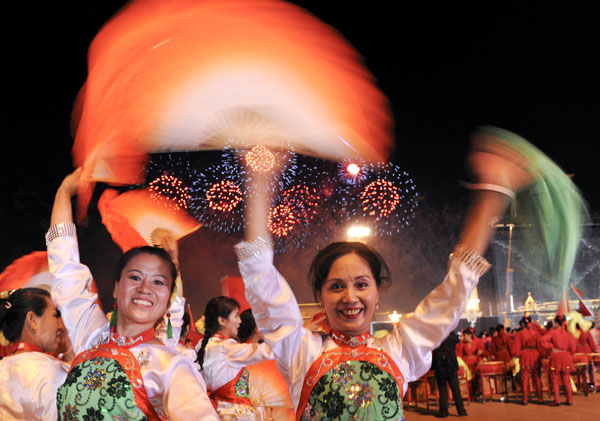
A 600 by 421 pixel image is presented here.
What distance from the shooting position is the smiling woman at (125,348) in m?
2.10

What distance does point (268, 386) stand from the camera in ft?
18.7

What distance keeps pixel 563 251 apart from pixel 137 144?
13.8ft

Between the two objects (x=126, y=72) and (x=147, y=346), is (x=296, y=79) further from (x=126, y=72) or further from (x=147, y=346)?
(x=147, y=346)

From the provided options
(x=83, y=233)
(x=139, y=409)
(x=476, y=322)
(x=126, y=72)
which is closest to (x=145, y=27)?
(x=126, y=72)

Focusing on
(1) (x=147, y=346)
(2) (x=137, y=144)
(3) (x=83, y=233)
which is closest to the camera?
(1) (x=147, y=346)

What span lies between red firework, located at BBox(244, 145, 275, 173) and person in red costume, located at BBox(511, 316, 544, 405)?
1090 centimetres

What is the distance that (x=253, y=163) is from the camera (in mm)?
2223

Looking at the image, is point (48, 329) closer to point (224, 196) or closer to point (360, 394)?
point (360, 394)

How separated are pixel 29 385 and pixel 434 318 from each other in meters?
2.02

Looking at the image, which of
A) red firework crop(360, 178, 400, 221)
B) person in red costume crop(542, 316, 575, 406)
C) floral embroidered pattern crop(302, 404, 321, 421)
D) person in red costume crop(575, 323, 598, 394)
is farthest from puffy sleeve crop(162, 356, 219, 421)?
person in red costume crop(575, 323, 598, 394)

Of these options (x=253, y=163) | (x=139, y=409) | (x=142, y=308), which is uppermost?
(x=253, y=163)

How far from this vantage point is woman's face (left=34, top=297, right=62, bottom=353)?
3160 millimetres

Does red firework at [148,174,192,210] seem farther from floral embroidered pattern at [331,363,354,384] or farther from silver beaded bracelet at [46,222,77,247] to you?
floral embroidered pattern at [331,363,354,384]

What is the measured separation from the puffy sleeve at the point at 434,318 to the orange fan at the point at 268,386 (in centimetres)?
325
